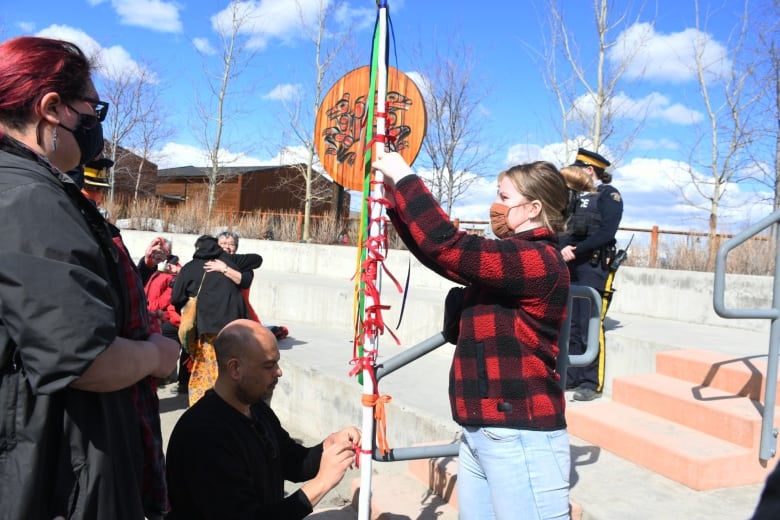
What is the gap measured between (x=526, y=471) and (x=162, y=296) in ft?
16.8

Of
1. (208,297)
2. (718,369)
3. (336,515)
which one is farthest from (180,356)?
(718,369)

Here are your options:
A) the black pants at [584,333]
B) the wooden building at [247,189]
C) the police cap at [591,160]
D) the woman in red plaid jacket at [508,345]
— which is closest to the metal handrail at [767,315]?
the black pants at [584,333]

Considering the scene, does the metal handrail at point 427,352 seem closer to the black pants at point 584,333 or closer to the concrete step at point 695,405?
the concrete step at point 695,405

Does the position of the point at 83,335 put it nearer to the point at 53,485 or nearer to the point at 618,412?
the point at 53,485

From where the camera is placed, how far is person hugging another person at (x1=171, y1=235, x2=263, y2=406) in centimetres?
517

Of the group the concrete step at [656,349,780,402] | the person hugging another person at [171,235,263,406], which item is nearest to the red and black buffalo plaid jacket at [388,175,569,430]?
the concrete step at [656,349,780,402]

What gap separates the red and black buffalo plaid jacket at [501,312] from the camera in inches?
64.5

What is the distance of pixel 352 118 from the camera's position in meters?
4.97

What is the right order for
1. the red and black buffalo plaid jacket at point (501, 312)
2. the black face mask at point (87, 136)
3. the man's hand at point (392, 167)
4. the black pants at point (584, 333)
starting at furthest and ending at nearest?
the black pants at point (584, 333)
the man's hand at point (392, 167)
the red and black buffalo plaid jacket at point (501, 312)
the black face mask at point (87, 136)

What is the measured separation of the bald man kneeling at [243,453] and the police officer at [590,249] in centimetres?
262

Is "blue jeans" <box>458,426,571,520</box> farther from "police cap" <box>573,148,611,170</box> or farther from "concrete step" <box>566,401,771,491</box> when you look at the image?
"police cap" <box>573,148,611,170</box>

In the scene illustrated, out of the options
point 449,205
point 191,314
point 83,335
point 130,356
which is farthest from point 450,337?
point 449,205

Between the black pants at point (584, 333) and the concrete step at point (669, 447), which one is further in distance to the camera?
the black pants at point (584, 333)

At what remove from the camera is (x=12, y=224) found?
1.15m
